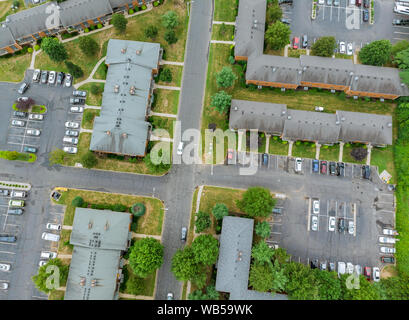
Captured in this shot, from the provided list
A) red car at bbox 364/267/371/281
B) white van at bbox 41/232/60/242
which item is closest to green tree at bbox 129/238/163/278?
white van at bbox 41/232/60/242

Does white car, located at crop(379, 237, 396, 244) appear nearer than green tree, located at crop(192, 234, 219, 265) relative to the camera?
No

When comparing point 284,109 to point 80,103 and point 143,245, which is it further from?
point 80,103

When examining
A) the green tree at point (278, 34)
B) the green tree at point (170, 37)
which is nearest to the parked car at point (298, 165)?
the green tree at point (278, 34)

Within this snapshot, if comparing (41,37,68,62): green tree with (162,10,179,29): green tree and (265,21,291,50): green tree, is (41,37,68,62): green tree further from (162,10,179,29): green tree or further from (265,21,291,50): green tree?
(265,21,291,50): green tree

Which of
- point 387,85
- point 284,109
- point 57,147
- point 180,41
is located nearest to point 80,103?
point 57,147

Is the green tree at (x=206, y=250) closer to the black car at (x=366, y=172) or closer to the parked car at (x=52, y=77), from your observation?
the black car at (x=366, y=172)

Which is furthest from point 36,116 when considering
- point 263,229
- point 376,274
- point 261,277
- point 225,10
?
point 376,274
